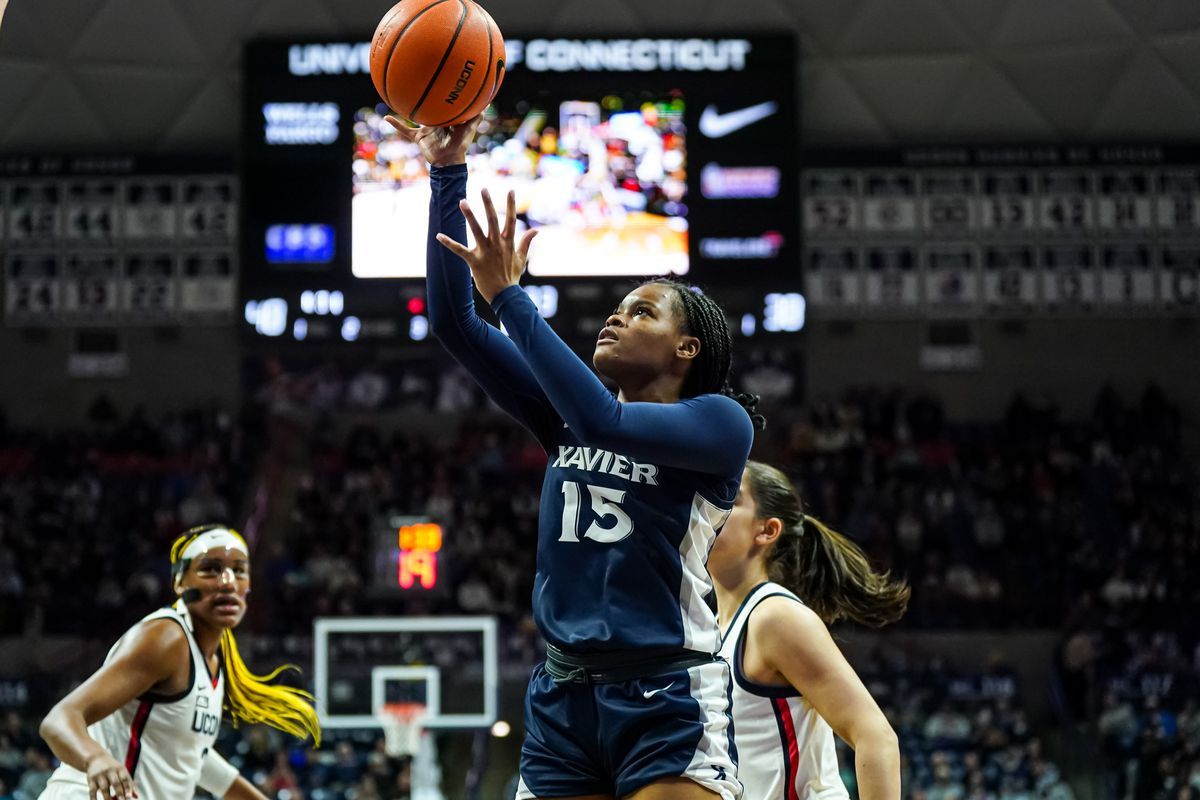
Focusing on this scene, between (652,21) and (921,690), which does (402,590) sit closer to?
(921,690)

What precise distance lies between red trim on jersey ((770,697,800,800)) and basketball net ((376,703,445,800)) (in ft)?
24.0

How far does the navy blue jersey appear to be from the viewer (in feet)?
9.11

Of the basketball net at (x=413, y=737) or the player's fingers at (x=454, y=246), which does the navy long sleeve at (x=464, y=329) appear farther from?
the basketball net at (x=413, y=737)

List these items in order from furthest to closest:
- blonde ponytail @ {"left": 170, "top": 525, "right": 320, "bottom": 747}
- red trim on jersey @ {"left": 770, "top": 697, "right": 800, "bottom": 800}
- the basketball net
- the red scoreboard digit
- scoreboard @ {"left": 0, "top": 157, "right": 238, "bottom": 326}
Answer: scoreboard @ {"left": 0, "top": 157, "right": 238, "bottom": 326}
the red scoreboard digit
the basketball net
blonde ponytail @ {"left": 170, "top": 525, "right": 320, "bottom": 747}
red trim on jersey @ {"left": 770, "top": 697, "right": 800, "bottom": 800}

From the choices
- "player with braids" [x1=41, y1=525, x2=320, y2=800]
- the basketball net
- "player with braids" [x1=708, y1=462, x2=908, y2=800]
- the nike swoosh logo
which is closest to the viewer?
"player with braids" [x1=708, y1=462, x2=908, y2=800]

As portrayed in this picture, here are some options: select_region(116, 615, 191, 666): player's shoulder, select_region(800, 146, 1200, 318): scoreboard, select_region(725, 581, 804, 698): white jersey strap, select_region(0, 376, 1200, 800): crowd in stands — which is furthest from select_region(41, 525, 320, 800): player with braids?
select_region(800, 146, 1200, 318): scoreboard

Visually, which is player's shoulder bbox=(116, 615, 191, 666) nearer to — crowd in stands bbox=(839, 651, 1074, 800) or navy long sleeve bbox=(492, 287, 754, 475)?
navy long sleeve bbox=(492, 287, 754, 475)

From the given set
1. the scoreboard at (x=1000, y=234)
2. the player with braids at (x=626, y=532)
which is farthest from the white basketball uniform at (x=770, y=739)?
the scoreboard at (x=1000, y=234)

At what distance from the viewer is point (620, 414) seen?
110 inches

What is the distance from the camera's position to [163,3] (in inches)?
567

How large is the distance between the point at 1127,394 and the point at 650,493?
15.5m

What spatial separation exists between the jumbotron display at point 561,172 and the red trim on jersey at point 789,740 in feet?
26.3

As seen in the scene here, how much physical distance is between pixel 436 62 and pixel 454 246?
0.71 meters

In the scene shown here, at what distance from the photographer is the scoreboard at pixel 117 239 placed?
1352cm
